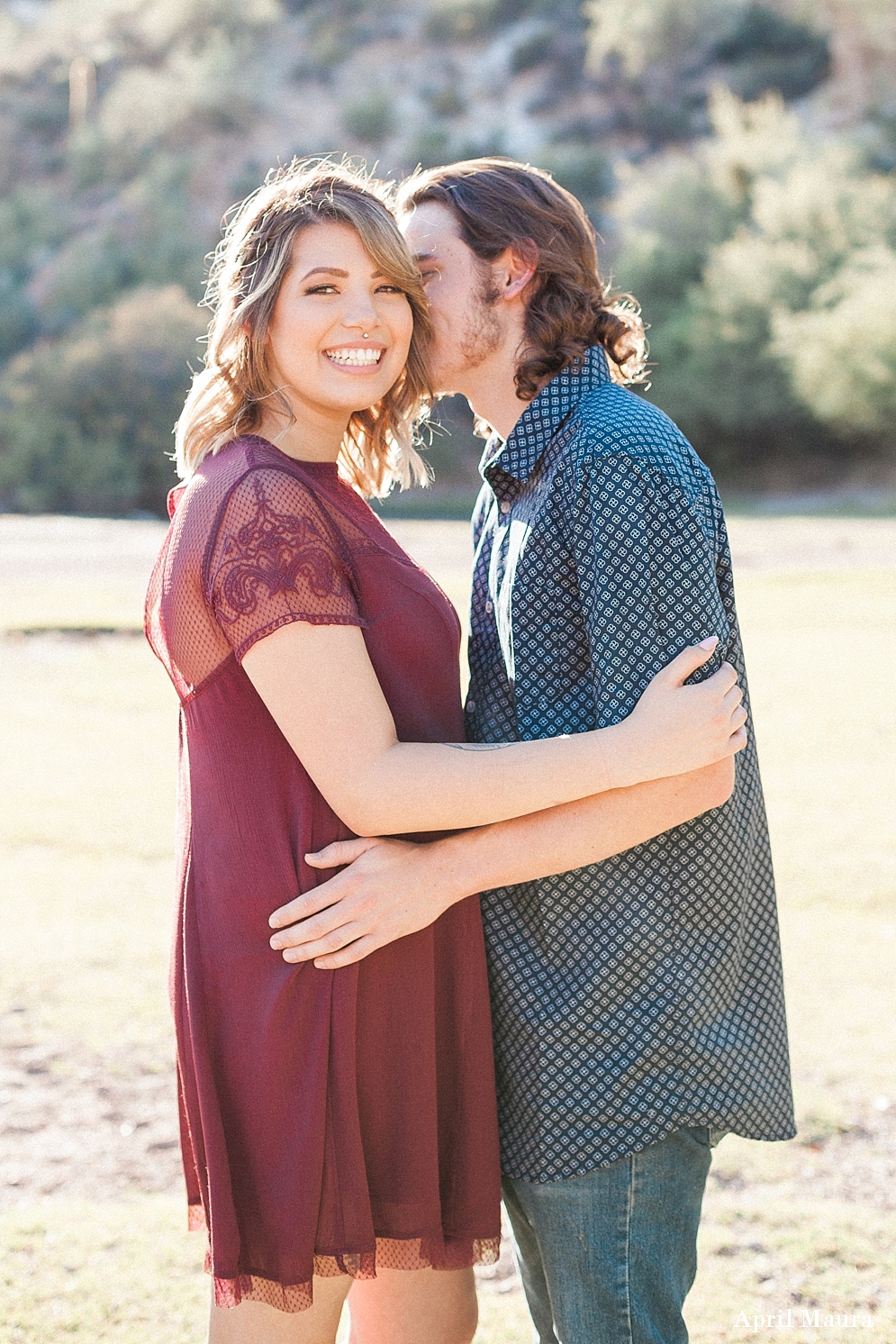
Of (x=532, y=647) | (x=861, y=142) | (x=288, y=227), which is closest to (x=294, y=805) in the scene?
(x=532, y=647)

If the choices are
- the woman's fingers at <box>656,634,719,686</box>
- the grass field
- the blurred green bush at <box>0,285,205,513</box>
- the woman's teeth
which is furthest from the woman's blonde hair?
the blurred green bush at <box>0,285,205,513</box>

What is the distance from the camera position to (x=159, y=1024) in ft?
16.4

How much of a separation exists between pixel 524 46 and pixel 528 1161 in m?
62.7

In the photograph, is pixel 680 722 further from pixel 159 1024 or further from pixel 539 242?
pixel 159 1024

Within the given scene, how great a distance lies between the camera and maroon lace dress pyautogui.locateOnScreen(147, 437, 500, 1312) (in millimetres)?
1931

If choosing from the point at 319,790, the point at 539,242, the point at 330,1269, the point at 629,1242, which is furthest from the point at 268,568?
the point at 629,1242

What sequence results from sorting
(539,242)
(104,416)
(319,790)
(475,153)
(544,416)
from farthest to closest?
(475,153) → (104,416) → (539,242) → (544,416) → (319,790)

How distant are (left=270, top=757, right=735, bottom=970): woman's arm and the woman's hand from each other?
0.17 feet

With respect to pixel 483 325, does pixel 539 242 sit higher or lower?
higher

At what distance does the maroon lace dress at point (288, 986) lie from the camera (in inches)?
76.0

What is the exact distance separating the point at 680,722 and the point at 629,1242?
0.83 metres

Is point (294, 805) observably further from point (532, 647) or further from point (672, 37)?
point (672, 37)

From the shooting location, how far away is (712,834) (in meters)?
2.12

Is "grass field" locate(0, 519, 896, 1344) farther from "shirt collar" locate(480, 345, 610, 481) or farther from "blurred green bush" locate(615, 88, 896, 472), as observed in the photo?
"blurred green bush" locate(615, 88, 896, 472)
